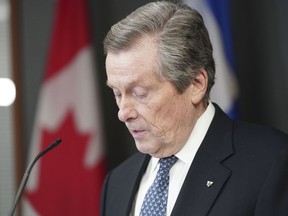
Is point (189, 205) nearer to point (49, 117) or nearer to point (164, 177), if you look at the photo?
point (164, 177)

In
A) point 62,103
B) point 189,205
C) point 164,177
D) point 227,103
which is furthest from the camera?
point 62,103

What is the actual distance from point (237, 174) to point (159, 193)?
295 mm

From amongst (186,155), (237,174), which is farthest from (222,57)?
(237,174)

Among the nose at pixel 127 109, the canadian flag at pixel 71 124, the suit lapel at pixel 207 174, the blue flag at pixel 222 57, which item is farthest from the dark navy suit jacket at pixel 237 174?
the canadian flag at pixel 71 124

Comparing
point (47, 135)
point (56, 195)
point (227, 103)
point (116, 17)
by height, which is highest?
point (116, 17)

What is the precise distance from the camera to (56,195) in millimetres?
3027

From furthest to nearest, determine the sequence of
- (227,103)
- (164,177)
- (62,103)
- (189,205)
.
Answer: (62,103)
(227,103)
(164,177)
(189,205)

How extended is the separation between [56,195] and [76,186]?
0.37 feet

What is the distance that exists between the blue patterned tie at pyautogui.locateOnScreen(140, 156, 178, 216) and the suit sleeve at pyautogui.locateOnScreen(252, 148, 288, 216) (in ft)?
1.16

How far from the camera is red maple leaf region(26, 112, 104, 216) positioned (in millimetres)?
2990

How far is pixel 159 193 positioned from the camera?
78.2 inches

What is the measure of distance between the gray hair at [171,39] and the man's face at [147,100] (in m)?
0.02

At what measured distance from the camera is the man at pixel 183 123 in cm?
180

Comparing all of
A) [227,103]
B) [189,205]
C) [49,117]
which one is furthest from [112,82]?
[49,117]
